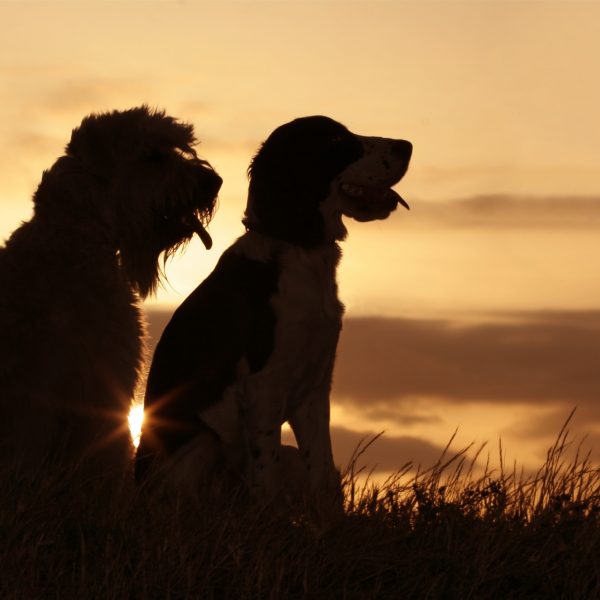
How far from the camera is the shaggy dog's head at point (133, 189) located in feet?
22.6

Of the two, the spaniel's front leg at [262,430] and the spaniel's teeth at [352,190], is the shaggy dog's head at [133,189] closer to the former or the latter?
the spaniel's teeth at [352,190]

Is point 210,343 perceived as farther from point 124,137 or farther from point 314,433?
point 124,137

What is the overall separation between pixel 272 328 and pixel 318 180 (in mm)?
1082

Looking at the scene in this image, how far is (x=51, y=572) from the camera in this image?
4.48m

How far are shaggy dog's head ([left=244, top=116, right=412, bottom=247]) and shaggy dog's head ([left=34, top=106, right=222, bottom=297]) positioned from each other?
2.45 ft

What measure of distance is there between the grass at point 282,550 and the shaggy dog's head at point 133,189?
214cm

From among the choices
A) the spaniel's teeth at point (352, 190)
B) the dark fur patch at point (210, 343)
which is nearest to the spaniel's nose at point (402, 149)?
the spaniel's teeth at point (352, 190)

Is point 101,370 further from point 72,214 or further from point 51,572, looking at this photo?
point 51,572

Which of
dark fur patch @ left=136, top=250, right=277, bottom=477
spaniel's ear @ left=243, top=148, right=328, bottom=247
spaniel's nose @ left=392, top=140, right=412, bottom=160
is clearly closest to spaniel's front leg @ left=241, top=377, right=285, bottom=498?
dark fur patch @ left=136, top=250, right=277, bottom=477

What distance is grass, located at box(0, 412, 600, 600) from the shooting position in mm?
4422

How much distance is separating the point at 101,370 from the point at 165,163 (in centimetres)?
168

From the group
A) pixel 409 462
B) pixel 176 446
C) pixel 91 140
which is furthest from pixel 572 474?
pixel 91 140

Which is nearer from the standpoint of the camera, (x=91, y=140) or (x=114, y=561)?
(x=114, y=561)

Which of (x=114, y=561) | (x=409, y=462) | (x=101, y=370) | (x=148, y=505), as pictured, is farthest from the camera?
(x=101, y=370)
